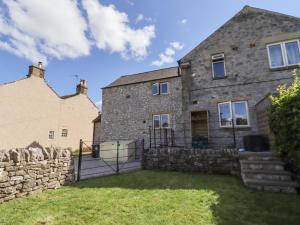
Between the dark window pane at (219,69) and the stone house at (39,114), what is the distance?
18241 mm

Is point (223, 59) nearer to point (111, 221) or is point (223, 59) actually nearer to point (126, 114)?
point (126, 114)

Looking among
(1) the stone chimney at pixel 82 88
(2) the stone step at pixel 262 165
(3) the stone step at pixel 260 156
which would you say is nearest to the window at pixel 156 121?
(3) the stone step at pixel 260 156

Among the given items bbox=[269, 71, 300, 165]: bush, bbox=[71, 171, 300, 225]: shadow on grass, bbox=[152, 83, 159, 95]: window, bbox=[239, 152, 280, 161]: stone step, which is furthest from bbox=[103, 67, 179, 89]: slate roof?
bbox=[71, 171, 300, 225]: shadow on grass

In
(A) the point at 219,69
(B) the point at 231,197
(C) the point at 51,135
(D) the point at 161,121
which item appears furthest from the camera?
(C) the point at 51,135

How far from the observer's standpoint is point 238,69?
11.8 meters

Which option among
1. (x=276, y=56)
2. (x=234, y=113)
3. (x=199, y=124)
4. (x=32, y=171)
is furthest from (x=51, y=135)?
(x=276, y=56)

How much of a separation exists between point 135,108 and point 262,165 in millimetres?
12081

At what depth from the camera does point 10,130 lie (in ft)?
57.1

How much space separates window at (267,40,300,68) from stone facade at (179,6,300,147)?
0.95 feet

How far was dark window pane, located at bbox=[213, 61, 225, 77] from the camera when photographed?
12.3m

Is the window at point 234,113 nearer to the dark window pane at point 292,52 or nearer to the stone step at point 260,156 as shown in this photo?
the dark window pane at point 292,52

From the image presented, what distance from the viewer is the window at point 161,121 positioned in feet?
51.6

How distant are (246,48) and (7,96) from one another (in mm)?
20302

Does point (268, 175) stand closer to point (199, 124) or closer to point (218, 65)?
point (199, 124)
